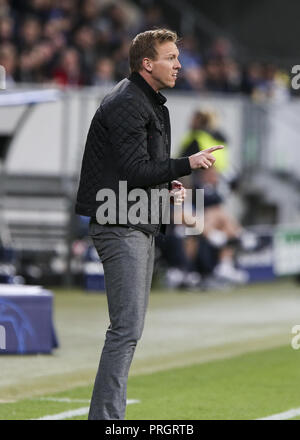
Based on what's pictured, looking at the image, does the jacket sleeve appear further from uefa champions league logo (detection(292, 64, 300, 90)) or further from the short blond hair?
uefa champions league logo (detection(292, 64, 300, 90))

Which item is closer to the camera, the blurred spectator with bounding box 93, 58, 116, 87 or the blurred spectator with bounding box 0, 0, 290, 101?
the blurred spectator with bounding box 0, 0, 290, 101

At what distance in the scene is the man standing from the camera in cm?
636

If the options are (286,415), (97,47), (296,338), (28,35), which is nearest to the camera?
(286,415)

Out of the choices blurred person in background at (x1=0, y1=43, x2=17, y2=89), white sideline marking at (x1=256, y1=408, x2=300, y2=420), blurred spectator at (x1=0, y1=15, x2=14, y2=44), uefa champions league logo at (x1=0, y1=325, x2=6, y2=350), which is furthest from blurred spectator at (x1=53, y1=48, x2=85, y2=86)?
white sideline marking at (x1=256, y1=408, x2=300, y2=420)

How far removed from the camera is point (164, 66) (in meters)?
6.52

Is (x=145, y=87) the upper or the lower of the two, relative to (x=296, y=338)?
upper

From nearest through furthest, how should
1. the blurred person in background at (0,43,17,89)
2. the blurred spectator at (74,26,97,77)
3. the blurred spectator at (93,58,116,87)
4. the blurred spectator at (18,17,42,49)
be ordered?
Answer: the blurred person in background at (0,43,17,89) < the blurred spectator at (18,17,42,49) < the blurred spectator at (93,58,116,87) < the blurred spectator at (74,26,97,77)

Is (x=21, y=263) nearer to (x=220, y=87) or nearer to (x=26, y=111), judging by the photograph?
(x=26, y=111)

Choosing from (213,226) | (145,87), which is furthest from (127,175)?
(213,226)

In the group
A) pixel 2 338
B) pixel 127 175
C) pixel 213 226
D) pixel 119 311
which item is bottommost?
pixel 2 338

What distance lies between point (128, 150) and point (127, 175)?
13cm

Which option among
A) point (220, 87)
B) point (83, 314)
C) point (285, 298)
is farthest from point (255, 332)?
point (220, 87)

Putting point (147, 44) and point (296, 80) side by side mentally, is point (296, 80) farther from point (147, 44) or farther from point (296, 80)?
point (147, 44)

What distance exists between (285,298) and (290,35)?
12.7 metres
